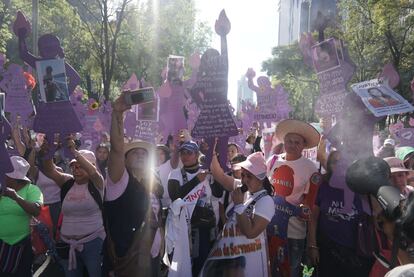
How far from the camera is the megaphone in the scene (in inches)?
77.0

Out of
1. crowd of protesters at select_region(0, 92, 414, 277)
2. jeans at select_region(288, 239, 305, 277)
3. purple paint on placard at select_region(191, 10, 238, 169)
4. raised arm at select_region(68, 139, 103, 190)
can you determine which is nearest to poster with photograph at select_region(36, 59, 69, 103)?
crowd of protesters at select_region(0, 92, 414, 277)

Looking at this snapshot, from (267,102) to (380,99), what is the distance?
5.13 meters

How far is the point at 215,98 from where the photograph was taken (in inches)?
190

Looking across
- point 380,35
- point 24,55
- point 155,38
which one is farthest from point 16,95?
point 155,38

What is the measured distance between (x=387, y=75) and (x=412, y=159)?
1654 mm

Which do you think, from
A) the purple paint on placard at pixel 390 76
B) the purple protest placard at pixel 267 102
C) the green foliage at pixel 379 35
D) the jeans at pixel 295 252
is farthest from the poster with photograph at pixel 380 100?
the green foliage at pixel 379 35

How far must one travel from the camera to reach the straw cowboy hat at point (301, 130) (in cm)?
488

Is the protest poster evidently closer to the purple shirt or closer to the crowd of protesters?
the crowd of protesters

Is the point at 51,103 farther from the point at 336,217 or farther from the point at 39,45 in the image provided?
the point at 336,217

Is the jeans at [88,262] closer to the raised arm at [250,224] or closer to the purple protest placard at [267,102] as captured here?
the raised arm at [250,224]

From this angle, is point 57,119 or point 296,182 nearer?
point 296,182

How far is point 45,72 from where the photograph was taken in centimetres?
506

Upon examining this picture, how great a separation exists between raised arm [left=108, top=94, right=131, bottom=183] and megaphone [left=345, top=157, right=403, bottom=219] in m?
1.64

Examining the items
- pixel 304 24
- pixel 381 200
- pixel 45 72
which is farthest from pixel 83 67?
pixel 304 24
